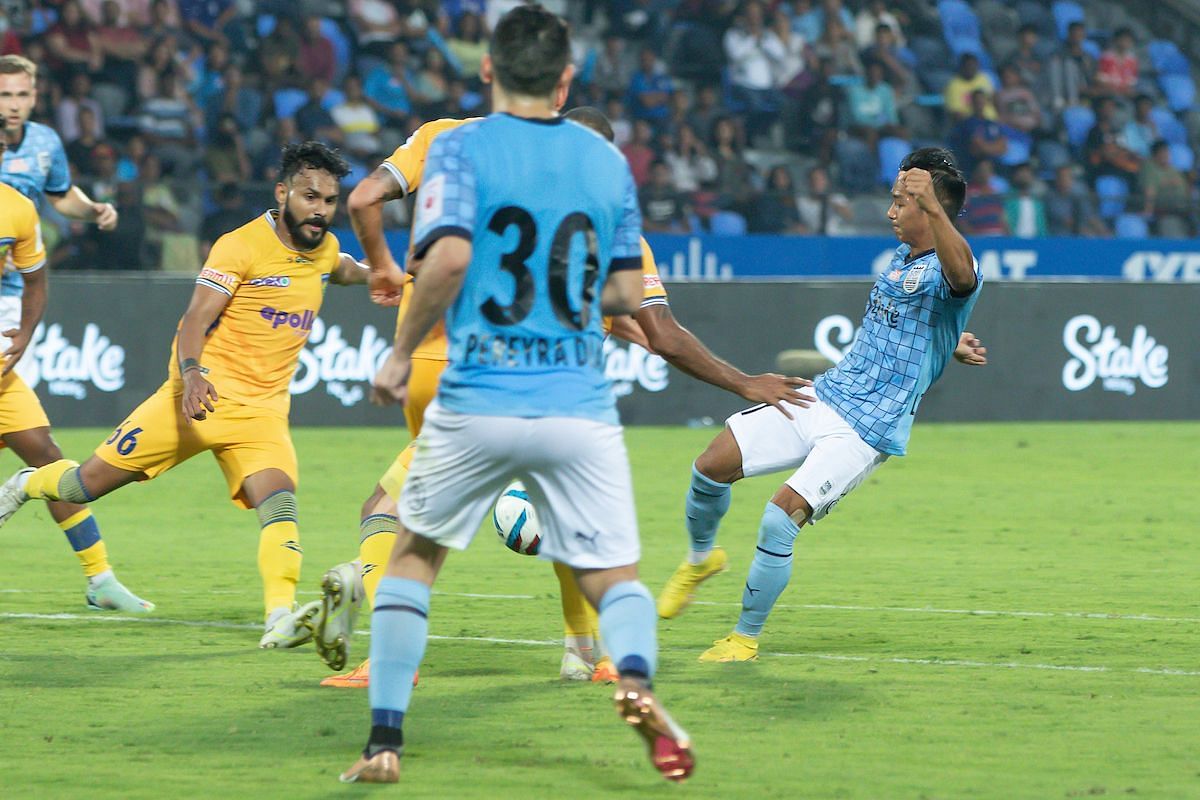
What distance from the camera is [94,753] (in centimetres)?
517

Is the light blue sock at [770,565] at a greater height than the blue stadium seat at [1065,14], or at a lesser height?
lesser

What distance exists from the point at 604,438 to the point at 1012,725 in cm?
178

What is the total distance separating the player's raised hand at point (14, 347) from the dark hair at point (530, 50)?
4.13 metres

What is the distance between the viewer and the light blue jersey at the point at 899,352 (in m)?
6.82

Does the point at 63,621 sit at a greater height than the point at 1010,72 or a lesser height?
lesser

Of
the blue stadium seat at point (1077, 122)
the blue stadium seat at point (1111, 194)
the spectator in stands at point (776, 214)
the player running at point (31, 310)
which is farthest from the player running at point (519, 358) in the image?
the blue stadium seat at point (1077, 122)

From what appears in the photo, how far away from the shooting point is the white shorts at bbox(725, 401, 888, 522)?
6.77m

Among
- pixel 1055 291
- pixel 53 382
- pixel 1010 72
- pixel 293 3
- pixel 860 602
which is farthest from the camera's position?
pixel 1010 72

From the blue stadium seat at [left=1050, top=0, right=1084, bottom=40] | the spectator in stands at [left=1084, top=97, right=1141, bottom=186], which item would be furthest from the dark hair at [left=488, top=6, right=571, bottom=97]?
the blue stadium seat at [left=1050, top=0, right=1084, bottom=40]

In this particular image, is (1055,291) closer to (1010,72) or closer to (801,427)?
(1010,72)

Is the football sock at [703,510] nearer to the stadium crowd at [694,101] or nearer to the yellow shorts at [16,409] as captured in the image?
the yellow shorts at [16,409]

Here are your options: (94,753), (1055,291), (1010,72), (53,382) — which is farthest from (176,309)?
(1010,72)

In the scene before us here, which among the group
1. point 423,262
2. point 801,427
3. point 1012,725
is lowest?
point 1012,725

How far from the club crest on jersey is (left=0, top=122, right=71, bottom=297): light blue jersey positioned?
4521 mm
